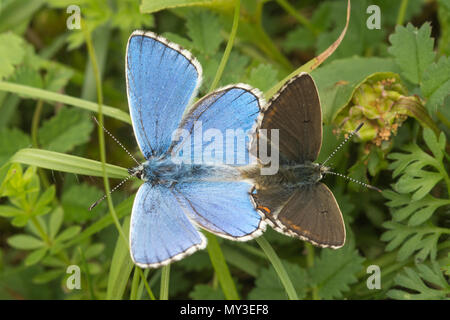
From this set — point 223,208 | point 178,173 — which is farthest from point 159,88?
point 223,208

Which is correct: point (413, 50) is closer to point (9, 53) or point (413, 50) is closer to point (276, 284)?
point (276, 284)

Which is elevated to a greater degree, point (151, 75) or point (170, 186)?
point (151, 75)

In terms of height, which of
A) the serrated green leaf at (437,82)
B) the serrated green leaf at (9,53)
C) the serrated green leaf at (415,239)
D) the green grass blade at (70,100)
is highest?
the serrated green leaf at (9,53)

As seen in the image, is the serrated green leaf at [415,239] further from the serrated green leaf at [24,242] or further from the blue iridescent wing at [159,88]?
the serrated green leaf at [24,242]

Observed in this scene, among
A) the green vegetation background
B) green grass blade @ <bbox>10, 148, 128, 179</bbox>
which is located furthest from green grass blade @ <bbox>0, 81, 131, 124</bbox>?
green grass blade @ <bbox>10, 148, 128, 179</bbox>

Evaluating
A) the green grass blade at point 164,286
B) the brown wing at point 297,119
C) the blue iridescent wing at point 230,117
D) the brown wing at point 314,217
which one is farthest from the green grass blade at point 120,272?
the brown wing at point 297,119

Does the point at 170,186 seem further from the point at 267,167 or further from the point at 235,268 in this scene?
the point at 235,268
